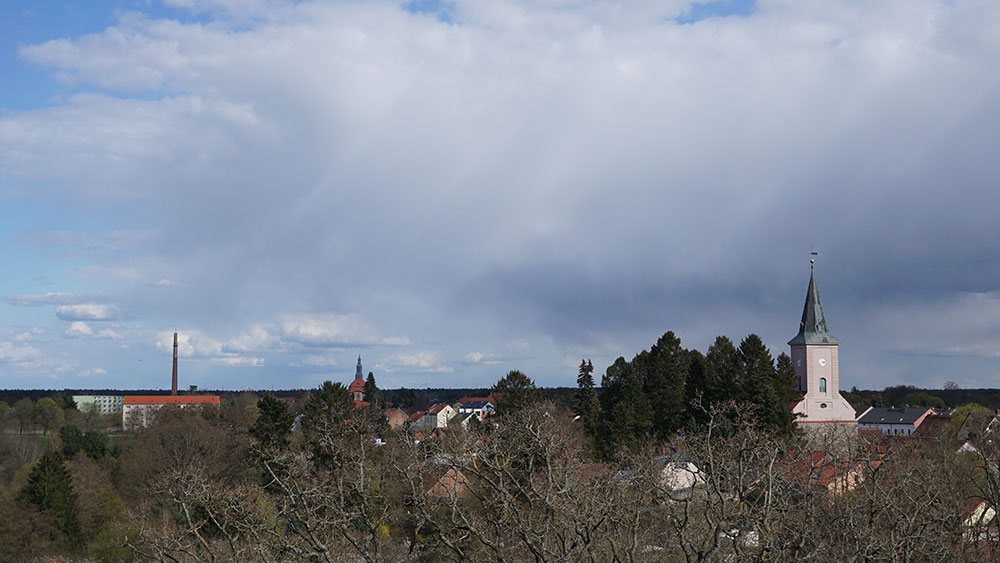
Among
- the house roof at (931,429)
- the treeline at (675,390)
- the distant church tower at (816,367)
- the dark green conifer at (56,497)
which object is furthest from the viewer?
the distant church tower at (816,367)

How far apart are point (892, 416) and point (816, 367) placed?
56.4 metres

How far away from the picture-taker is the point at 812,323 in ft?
205

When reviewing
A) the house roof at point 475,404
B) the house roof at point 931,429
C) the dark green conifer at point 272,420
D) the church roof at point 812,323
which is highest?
the church roof at point 812,323

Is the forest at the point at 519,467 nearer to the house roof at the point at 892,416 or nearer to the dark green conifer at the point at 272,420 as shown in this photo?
the dark green conifer at the point at 272,420

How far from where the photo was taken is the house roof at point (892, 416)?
4163 inches

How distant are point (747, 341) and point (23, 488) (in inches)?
1622

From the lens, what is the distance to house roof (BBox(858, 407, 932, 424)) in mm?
105750

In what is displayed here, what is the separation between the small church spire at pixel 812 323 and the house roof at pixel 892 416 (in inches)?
2023

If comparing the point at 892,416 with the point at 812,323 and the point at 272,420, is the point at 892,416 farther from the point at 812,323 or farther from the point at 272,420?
the point at 272,420

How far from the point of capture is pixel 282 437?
43.0 m

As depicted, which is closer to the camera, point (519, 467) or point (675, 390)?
point (519, 467)

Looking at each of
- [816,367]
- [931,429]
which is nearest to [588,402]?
[816,367]

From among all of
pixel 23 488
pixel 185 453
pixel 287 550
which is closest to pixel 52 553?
pixel 23 488

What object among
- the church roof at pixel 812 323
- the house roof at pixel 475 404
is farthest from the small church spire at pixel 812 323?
the house roof at pixel 475 404
